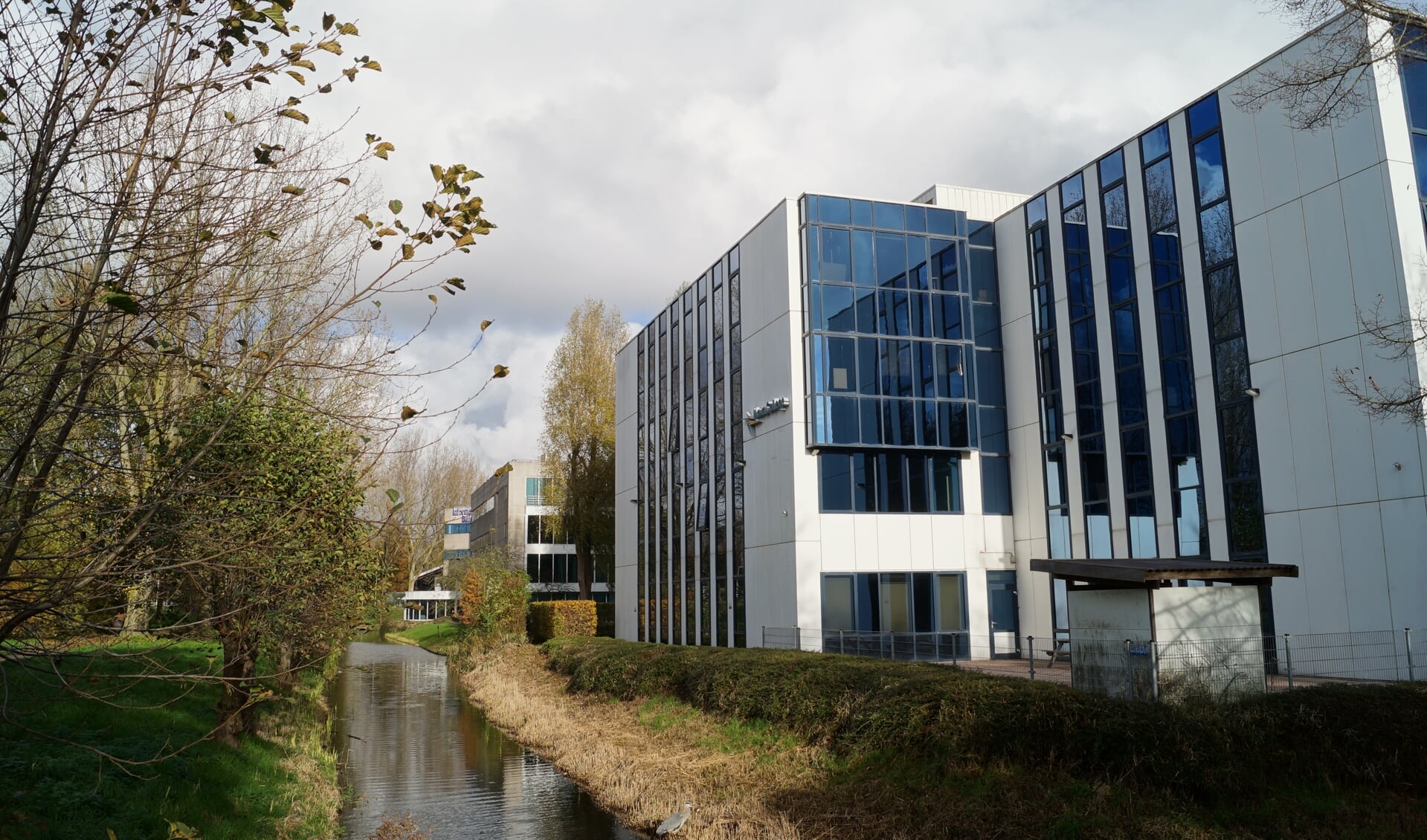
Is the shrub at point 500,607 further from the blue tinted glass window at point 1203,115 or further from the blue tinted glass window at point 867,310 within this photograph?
the blue tinted glass window at point 1203,115

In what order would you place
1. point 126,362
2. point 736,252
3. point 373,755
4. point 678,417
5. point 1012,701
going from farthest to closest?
point 678,417 → point 736,252 → point 373,755 → point 1012,701 → point 126,362

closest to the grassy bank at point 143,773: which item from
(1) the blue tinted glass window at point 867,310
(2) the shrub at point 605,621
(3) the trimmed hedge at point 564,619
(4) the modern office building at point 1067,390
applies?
(4) the modern office building at point 1067,390

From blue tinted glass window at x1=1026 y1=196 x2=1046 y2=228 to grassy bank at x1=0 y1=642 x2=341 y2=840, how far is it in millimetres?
21763

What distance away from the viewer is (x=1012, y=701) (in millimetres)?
12062

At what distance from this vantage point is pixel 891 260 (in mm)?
27312

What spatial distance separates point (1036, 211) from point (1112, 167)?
2.80 m

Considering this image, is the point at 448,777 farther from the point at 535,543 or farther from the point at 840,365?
the point at 535,543

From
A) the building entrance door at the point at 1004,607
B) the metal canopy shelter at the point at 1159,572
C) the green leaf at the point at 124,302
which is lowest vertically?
the building entrance door at the point at 1004,607

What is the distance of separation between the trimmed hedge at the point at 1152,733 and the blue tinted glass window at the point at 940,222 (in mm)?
16528

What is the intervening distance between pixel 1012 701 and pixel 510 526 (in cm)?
6144

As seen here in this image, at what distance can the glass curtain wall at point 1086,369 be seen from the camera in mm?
24766

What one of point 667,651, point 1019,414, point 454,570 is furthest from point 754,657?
point 454,570

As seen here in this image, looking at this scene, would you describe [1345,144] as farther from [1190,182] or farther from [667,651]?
[667,651]

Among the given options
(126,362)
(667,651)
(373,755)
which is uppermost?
(126,362)
